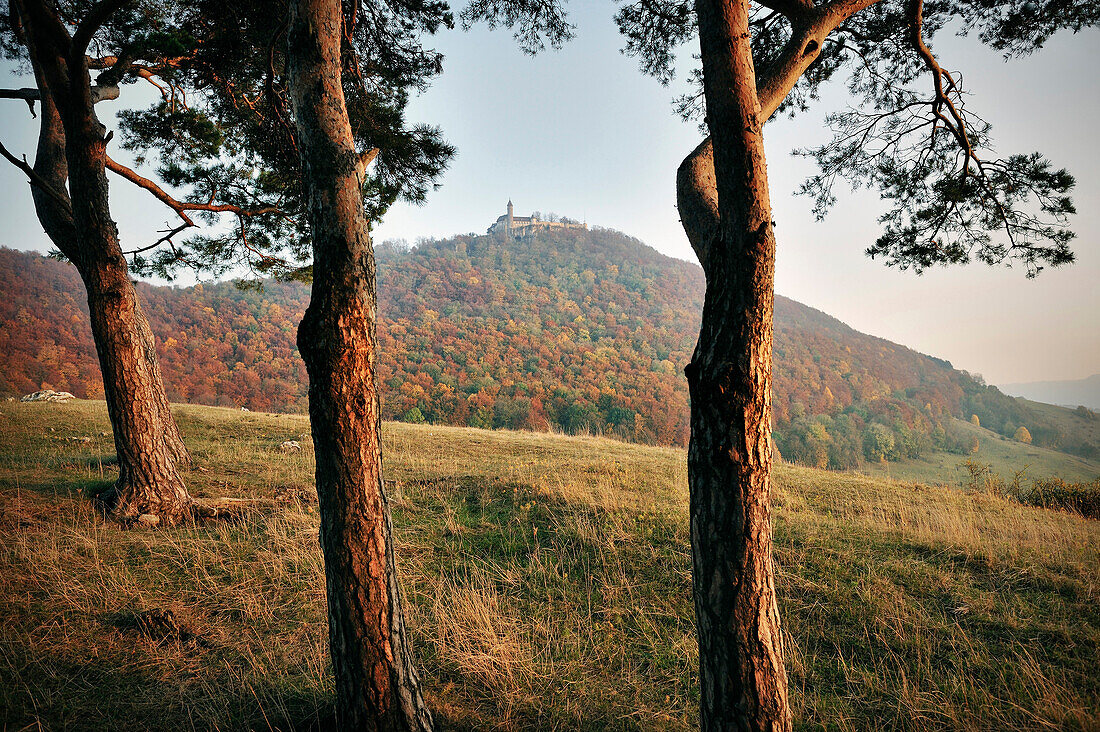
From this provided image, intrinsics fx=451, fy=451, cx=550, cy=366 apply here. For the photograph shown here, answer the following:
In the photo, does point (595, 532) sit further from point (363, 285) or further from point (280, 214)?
point (280, 214)

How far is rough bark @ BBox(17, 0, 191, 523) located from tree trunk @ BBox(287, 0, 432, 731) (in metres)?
4.39

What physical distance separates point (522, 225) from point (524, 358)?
51.2 m

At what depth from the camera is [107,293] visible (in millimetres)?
→ 5125

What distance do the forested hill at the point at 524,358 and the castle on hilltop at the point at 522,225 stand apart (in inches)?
562

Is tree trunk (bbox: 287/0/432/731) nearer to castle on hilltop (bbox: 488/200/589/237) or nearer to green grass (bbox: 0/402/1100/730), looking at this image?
green grass (bbox: 0/402/1100/730)

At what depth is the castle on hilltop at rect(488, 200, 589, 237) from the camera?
88.1m

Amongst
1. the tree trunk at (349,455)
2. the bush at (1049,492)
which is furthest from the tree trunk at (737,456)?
the bush at (1049,492)

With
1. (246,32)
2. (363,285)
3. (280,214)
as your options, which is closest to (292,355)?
(280,214)

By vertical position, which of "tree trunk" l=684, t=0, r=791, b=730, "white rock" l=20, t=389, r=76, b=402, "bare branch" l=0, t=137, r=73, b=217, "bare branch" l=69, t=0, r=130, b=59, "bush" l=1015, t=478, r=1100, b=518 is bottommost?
"bush" l=1015, t=478, r=1100, b=518

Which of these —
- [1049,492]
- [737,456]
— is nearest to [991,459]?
[1049,492]

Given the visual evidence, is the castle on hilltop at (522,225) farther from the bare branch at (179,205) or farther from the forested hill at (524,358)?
the bare branch at (179,205)

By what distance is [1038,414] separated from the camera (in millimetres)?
47094

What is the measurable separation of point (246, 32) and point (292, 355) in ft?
117

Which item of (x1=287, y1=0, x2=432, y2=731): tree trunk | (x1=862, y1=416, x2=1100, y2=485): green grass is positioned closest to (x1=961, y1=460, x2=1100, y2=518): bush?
(x1=287, y1=0, x2=432, y2=731): tree trunk
